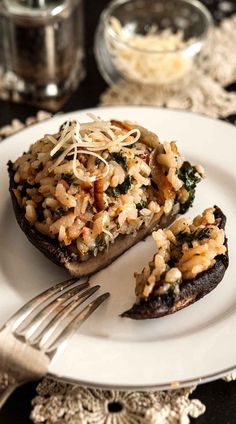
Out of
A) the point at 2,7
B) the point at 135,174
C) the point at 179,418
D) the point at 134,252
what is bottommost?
the point at 179,418

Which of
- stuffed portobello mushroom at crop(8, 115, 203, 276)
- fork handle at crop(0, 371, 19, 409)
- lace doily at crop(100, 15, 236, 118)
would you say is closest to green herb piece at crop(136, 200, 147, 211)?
stuffed portobello mushroom at crop(8, 115, 203, 276)

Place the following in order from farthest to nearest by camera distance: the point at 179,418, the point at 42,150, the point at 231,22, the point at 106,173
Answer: the point at 231,22 → the point at 42,150 → the point at 106,173 → the point at 179,418

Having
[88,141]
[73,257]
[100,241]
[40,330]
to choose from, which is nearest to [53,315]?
[40,330]

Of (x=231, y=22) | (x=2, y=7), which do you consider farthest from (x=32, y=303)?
(x=231, y=22)

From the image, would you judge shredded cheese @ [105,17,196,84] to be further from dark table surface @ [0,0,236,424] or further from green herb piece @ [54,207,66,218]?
green herb piece @ [54,207,66,218]

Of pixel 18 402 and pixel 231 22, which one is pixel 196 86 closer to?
pixel 231 22

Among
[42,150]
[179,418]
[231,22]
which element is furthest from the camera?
[231,22]
